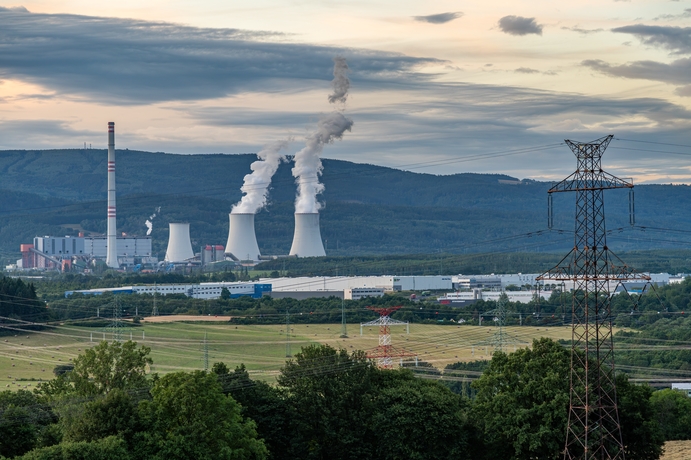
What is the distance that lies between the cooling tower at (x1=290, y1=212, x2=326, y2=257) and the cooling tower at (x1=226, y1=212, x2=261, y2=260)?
7.84 meters

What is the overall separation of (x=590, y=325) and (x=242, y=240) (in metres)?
136

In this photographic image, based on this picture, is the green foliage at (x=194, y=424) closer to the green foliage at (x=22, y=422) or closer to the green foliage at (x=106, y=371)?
the green foliage at (x=106, y=371)

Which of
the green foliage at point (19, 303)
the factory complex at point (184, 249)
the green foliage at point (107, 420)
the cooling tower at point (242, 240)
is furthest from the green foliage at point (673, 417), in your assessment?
the cooling tower at point (242, 240)

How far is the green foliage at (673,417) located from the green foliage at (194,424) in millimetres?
19447

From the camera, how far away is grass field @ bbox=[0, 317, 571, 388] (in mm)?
59844

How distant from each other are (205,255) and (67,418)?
15958 centimetres

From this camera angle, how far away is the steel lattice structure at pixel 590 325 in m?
28.9

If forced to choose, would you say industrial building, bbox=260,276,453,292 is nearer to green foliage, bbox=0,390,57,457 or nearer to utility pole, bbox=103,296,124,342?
utility pole, bbox=103,296,124,342

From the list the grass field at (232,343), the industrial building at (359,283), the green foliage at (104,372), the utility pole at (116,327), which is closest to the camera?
the green foliage at (104,372)

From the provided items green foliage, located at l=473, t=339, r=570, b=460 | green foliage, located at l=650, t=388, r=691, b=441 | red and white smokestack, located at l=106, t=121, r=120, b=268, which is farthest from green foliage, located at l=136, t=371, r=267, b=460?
red and white smokestack, located at l=106, t=121, r=120, b=268

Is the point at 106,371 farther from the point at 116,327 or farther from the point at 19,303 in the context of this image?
the point at 19,303

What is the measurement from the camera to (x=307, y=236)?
158m

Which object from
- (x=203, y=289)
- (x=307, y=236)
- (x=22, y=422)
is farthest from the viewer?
(x=307, y=236)

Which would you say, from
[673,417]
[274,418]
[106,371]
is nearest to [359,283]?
[673,417]
